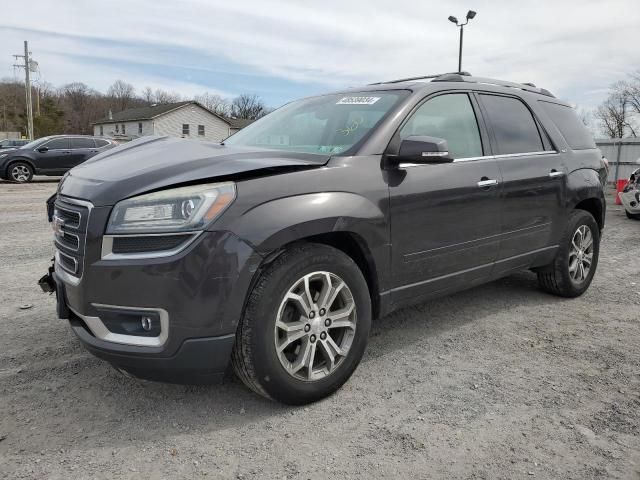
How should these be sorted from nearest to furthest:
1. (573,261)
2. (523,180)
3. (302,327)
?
1. (302,327)
2. (523,180)
3. (573,261)

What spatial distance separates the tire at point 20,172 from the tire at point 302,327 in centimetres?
1708

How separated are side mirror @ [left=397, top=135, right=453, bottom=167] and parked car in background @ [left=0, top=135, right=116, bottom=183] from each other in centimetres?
1583

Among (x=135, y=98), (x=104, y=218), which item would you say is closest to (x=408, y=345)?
(x=104, y=218)

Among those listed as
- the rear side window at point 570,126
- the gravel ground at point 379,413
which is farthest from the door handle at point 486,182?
the rear side window at point 570,126

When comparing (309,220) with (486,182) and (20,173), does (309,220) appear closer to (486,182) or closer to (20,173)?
(486,182)

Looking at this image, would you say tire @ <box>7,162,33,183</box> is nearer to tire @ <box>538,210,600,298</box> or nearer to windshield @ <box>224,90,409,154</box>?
windshield @ <box>224,90,409,154</box>

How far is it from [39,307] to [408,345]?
3.04 meters

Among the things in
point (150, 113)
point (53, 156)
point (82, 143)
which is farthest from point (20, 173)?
point (150, 113)

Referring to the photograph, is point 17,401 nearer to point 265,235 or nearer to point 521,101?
point 265,235

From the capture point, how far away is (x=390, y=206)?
121 inches

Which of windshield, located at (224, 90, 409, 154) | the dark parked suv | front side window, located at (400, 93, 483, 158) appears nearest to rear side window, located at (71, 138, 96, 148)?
windshield, located at (224, 90, 409, 154)

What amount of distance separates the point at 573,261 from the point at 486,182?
5.56 ft

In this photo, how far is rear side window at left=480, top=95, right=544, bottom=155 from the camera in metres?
4.00

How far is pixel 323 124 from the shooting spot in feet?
11.8
